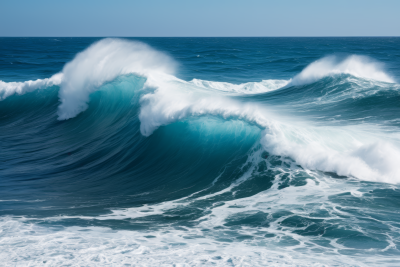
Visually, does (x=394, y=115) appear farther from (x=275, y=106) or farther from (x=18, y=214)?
(x=18, y=214)

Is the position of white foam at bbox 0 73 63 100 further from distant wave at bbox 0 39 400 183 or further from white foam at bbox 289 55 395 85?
white foam at bbox 289 55 395 85

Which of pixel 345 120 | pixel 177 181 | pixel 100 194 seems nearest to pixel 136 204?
pixel 100 194

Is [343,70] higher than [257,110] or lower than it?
higher

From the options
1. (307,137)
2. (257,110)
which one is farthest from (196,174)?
(307,137)

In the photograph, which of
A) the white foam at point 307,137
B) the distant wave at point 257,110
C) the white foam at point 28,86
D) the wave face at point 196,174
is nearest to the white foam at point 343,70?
the distant wave at point 257,110

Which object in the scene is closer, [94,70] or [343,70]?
[94,70]

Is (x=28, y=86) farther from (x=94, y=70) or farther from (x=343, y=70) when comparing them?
(x=343, y=70)

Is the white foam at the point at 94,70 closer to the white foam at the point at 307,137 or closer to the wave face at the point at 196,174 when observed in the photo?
the wave face at the point at 196,174
